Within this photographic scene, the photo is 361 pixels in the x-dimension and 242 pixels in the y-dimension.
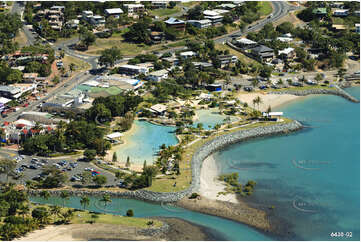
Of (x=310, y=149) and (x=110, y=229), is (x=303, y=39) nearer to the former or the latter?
(x=310, y=149)

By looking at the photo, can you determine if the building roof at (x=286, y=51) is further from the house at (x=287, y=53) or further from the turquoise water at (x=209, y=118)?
the turquoise water at (x=209, y=118)

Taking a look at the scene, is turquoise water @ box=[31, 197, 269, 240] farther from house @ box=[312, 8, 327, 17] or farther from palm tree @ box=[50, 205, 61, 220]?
house @ box=[312, 8, 327, 17]

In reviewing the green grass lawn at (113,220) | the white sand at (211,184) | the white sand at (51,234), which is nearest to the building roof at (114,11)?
the white sand at (211,184)

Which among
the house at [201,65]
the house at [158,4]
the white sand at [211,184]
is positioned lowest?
the white sand at [211,184]

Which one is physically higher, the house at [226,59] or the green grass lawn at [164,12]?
the green grass lawn at [164,12]

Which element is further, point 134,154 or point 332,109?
point 332,109

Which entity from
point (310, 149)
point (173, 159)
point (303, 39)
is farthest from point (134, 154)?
point (303, 39)
